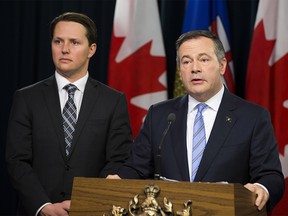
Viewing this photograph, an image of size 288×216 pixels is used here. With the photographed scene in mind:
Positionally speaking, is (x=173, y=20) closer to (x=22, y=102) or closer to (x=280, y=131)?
(x=280, y=131)

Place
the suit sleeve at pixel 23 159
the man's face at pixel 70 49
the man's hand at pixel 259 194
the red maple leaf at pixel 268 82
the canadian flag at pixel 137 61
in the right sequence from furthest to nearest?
the canadian flag at pixel 137 61, the red maple leaf at pixel 268 82, the man's face at pixel 70 49, the suit sleeve at pixel 23 159, the man's hand at pixel 259 194

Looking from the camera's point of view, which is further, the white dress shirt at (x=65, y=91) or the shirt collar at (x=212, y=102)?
the white dress shirt at (x=65, y=91)

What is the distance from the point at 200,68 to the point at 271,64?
65.1 inches

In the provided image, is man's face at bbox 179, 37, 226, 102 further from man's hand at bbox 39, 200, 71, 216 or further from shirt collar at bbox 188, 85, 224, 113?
man's hand at bbox 39, 200, 71, 216

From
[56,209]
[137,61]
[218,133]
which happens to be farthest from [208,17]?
[56,209]

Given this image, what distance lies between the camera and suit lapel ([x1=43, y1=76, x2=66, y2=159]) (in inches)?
131

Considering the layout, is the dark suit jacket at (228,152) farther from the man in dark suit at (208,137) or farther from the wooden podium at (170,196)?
the wooden podium at (170,196)

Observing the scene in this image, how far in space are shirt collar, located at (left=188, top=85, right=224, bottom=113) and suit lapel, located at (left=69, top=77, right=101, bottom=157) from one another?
2.14ft

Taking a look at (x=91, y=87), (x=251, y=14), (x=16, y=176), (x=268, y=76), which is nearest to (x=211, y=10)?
(x=251, y=14)

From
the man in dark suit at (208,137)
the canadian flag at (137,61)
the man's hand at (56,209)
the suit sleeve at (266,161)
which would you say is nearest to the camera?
the suit sleeve at (266,161)

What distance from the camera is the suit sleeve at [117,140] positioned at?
3.34 m

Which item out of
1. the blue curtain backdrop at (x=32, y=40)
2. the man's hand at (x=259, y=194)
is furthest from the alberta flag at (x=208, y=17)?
the man's hand at (x=259, y=194)

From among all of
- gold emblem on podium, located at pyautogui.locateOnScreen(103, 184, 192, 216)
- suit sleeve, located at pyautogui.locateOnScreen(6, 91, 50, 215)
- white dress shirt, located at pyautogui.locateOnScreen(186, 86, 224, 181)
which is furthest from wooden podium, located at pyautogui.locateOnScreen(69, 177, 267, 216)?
suit sleeve, located at pyautogui.locateOnScreen(6, 91, 50, 215)

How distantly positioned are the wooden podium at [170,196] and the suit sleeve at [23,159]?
786mm
